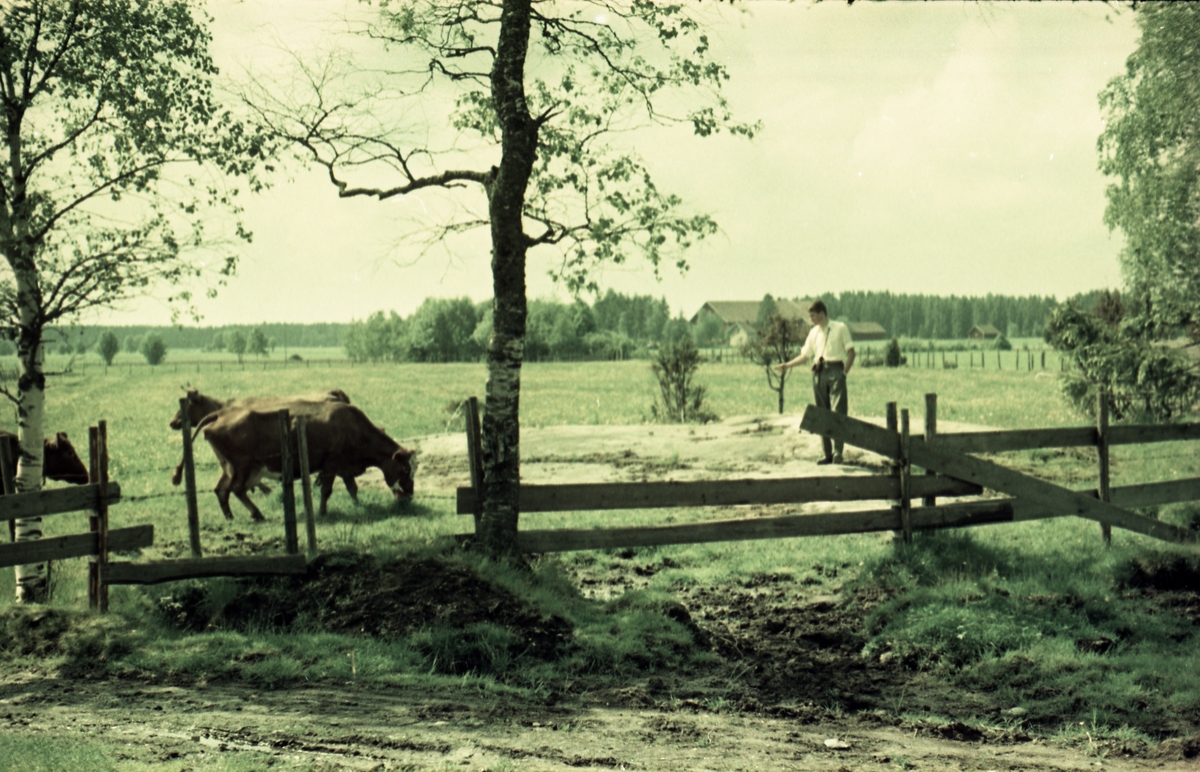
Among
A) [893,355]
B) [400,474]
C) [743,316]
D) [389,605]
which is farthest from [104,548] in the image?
[743,316]

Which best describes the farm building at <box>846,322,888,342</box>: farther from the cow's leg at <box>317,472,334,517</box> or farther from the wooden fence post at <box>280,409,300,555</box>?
the wooden fence post at <box>280,409,300,555</box>

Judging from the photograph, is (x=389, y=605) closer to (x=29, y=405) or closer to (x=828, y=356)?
(x=29, y=405)

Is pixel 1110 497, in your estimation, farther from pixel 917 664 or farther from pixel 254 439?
pixel 254 439

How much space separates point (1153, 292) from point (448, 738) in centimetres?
2168

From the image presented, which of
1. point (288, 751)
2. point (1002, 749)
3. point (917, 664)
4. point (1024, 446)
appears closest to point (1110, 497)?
point (1024, 446)

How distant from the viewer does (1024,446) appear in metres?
9.83

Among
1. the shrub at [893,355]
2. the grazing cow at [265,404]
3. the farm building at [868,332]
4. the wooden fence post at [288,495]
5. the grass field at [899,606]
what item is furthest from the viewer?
the farm building at [868,332]

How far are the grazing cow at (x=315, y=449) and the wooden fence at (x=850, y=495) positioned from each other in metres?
5.20

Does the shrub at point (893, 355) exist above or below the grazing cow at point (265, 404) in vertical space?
above

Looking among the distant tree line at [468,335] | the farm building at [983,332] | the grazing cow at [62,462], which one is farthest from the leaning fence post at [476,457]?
the farm building at [983,332]

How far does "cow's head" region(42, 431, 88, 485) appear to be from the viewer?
13.3 metres

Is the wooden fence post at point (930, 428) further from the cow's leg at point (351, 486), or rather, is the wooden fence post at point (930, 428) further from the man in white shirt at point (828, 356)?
the cow's leg at point (351, 486)

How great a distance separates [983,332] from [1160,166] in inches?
3917

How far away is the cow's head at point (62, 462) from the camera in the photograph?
13266 millimetres
